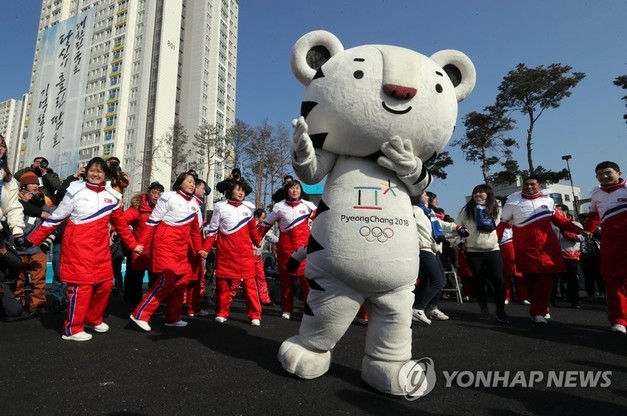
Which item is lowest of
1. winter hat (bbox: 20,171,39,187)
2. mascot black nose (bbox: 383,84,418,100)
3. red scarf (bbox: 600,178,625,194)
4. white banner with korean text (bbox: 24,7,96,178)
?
red scarf (bbox: 600,178,625,194)

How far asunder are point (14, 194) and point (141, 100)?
46259 mm

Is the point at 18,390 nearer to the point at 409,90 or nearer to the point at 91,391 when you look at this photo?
the point at 91,391

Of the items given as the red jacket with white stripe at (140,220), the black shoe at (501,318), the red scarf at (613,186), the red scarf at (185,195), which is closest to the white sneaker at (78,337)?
the red jacket with white stripe at (140,220)

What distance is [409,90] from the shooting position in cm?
252

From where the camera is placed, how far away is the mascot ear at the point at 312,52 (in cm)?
284

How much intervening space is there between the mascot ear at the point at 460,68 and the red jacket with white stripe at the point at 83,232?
3507 millimetres

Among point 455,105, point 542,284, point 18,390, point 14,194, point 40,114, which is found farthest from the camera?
point 40,114

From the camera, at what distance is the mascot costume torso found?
2393 mm

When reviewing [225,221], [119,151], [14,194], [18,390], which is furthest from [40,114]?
[119,151]

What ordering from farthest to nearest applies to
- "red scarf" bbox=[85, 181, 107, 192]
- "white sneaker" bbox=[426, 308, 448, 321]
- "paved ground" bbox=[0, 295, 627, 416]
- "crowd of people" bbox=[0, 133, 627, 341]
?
1. "white sneaker" bbox=[426, 308, 448, 321]
2. "red scarf" bbox=[85, 181, 107, 192]
3. "crowd of people" bbox=[0, 133, 627, 341]
4. "paved ground" bbox=[0, 295, 627, 416]

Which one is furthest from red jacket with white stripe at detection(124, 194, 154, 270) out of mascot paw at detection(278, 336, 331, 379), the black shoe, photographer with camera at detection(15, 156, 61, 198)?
the black shoe

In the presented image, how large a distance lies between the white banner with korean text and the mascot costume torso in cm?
1154

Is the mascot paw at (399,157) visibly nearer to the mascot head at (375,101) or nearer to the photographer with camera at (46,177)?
the mascot head at (375,101)

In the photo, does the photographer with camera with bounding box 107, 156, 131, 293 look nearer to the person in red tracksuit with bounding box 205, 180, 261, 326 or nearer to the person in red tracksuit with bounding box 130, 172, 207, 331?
the person in red tracksuit with bounding box 130, 172, 207, 331
